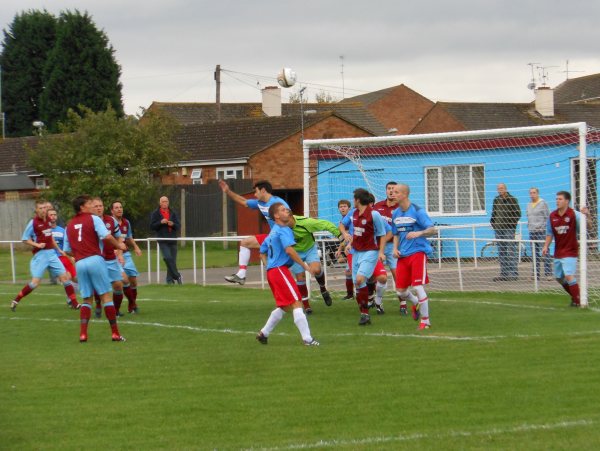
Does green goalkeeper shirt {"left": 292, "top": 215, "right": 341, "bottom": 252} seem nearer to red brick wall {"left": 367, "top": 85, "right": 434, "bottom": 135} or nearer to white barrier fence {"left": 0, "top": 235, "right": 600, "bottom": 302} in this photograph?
white barrier fence {"left": 0, "top": 235, "right": 600, "bottom": 302}

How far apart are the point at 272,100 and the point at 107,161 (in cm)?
2163

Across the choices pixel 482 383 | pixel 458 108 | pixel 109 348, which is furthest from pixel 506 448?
pixel 458 108

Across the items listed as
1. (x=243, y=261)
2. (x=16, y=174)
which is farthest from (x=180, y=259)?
(x=16, y=174)

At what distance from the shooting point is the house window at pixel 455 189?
2742cm

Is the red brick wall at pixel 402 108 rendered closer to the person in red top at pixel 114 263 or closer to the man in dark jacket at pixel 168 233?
the man in dark jacket at pixel 168 233

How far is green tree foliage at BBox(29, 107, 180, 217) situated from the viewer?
4219cm

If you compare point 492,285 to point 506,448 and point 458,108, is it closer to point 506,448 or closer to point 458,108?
point 506,448

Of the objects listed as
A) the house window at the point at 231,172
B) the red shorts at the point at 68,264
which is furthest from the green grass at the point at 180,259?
the red shorts at the point at 68,264

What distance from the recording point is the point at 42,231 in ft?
64.0

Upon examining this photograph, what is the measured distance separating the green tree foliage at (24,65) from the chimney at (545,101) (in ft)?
129

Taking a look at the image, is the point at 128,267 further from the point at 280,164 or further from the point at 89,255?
the point at 280,164

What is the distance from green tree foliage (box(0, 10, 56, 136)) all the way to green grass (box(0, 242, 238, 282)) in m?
40.6

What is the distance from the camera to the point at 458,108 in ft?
187

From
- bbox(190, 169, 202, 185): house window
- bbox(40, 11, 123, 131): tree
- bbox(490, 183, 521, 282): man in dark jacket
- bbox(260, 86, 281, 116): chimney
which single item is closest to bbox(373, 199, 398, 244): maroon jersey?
bbox(490, 183, 521, 282): man in dark jacket
